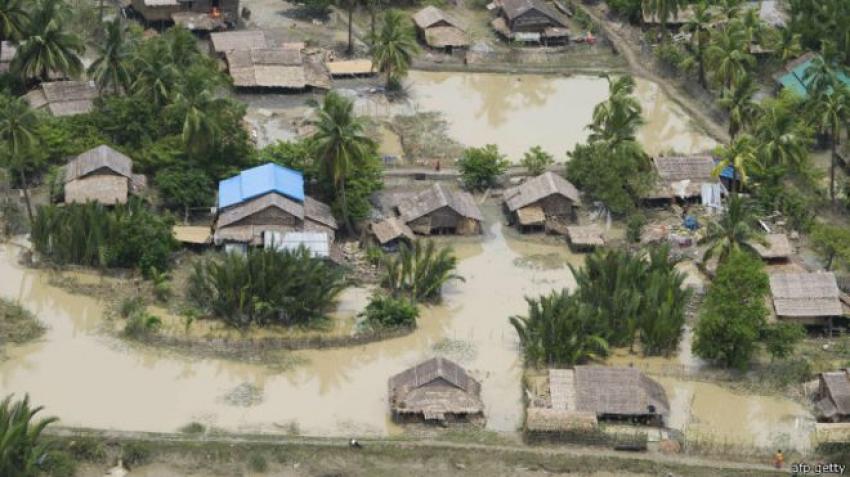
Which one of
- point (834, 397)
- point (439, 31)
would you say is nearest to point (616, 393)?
point (834, 397)

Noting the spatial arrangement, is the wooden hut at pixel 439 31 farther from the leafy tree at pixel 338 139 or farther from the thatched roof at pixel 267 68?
the leafy tree at pixel 338 139

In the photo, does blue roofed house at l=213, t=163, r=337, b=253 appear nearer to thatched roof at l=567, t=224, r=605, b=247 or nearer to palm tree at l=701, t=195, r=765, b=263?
thatched roof at l=567, t=224, r=605, b=247

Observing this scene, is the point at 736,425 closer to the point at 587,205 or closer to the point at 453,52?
the point at 587,205

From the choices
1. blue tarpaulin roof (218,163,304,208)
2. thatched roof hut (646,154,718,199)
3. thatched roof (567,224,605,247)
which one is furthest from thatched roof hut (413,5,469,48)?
thatched roof (567,224,605,247)

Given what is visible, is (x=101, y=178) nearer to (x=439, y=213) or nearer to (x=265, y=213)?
(x=265, y=213)

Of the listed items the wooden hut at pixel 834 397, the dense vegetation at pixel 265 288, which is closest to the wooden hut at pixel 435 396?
the dense vegetation at pixel 265 288

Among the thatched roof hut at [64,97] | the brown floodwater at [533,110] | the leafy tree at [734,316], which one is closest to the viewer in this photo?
the leafy tree at [734,316]

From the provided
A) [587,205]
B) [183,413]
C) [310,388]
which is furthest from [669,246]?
[183,413]

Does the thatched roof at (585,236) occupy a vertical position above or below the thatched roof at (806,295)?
above
